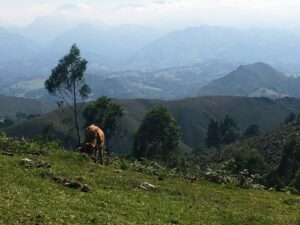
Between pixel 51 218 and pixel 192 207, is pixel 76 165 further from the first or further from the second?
pixel 51 218

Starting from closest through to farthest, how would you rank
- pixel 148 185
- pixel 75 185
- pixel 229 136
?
1. pixel 75 185
2. pixel 148 185
3. pixel 229 136

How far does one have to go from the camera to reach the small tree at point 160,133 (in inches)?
4257

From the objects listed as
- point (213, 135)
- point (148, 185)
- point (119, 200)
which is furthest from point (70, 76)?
point (213, 135)

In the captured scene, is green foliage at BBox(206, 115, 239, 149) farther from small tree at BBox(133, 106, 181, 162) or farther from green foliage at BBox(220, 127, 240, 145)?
small tree at BBox(133, 106, 181, 162)

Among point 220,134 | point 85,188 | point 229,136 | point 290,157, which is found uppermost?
point 85,188

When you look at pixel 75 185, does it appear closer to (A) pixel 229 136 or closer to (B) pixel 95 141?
(B) pixel 95 141

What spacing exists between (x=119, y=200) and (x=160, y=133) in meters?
83.1

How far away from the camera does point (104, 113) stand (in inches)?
4348

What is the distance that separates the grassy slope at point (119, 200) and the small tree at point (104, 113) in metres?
71.3

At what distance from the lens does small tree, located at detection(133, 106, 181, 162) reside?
10812 cm

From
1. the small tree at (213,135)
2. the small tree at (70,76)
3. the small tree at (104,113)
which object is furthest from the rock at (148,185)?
the small tree at (213,135)

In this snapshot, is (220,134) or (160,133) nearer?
(160,133)

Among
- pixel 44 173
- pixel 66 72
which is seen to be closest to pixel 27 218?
pixel 44 173

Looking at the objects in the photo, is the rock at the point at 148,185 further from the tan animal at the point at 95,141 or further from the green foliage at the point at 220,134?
the green foliage at the point at 220,134
